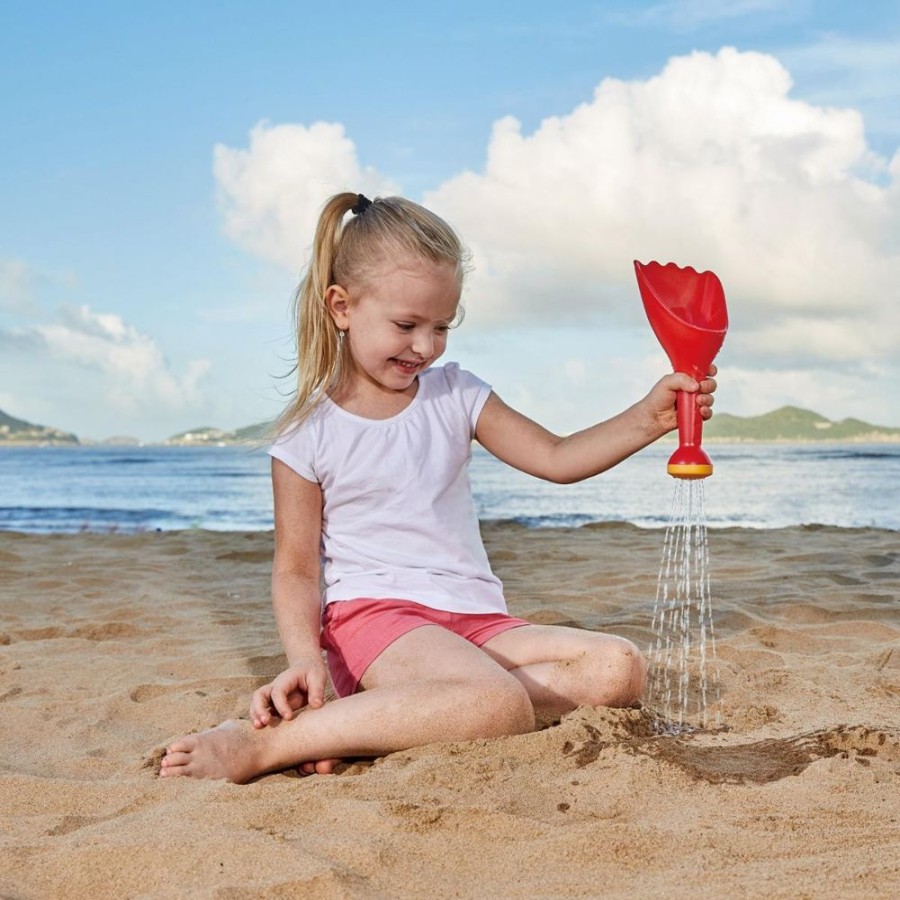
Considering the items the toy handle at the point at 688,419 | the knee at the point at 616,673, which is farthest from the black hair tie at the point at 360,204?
the knee at the point at 616,673

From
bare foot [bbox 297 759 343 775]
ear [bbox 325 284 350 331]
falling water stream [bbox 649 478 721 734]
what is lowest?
bare foot [bbox 297 759 343 775]

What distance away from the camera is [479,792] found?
1944 millimetres

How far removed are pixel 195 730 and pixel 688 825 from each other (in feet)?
4.98

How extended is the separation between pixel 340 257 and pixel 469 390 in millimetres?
535

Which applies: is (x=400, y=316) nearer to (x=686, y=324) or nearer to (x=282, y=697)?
(x=686, y=324)

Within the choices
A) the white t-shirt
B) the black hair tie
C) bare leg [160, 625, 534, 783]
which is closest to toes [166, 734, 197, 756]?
bare leg [160, 625, 534, 783]

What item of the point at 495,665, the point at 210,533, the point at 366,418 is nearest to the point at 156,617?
the point at 366,418

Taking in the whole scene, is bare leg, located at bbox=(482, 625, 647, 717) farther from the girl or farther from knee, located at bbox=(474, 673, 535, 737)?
knee, located at bbox=(474, 673, 535, 737)

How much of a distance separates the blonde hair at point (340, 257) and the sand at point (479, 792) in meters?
0.99

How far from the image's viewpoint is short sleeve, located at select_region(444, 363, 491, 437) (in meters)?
2.90

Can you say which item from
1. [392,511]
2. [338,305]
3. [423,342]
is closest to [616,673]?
[392,511]

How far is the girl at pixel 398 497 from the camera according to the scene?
2365 millimetres

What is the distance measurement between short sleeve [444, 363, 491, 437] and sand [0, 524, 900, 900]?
3.05 ft

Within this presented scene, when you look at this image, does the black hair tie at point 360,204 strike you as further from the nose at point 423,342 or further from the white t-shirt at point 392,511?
the white t-shirt at point 392,511
